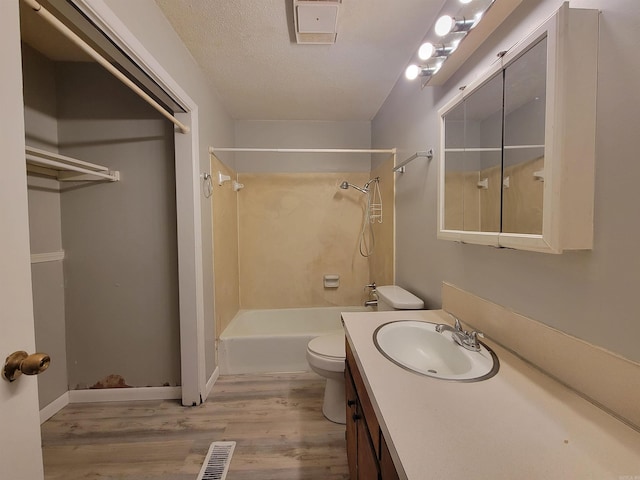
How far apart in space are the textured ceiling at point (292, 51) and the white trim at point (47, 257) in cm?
166

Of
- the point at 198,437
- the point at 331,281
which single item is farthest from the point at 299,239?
the point at 198,437

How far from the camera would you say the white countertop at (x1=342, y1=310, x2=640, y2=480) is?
506mm

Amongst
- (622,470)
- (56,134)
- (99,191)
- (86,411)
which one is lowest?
(86,411)

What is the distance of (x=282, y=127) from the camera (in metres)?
2.91

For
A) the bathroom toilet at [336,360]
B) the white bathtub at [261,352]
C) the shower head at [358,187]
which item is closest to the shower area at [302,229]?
the shower head at [358,187]

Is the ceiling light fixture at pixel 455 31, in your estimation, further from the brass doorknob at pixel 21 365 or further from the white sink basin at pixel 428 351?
the brass doorknob at pixel 21 365

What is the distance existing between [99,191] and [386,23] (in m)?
2.19

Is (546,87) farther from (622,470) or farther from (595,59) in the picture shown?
(622,470)

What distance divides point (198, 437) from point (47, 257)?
61.2 inches

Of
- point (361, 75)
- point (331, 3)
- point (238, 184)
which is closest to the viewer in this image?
point (331, 3)

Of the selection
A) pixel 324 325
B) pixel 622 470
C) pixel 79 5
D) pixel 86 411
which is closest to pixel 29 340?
pixel 79 5

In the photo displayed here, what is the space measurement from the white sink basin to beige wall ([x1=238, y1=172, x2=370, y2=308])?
179cm

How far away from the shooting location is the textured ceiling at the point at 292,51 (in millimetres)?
1380

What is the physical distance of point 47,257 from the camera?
1766mm
